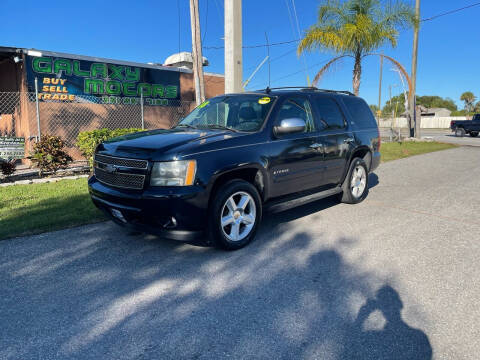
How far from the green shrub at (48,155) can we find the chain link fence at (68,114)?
78.6 inches

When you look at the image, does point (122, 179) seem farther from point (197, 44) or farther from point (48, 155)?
point (197, 44)

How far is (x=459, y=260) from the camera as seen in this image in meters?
4.05

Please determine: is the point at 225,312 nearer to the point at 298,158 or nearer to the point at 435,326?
the point at 435,326

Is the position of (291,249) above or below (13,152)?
below

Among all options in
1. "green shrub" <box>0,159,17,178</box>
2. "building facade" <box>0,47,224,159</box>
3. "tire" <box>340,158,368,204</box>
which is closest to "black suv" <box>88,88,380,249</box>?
"tire" <box>340,158,368,204</box>

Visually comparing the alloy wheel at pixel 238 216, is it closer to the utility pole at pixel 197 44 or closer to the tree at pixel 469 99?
the utility pole at pixel 197 44

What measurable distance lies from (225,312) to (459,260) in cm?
272

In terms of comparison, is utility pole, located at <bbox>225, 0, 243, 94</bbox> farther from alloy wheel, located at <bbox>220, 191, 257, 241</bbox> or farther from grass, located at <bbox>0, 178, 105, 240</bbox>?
alloy wheel, located at <bbox>220, 191, 257, 241</bbox>

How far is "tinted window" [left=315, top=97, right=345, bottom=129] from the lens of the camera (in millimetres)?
5680

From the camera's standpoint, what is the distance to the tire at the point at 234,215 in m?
4.02

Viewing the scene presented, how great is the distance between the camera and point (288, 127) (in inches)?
182

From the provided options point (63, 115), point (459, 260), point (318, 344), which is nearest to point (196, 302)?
point (318, 344)

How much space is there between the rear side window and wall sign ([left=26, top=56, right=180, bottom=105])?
897 centimetres

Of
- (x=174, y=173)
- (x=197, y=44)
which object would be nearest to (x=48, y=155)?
(x=197, y=44)
